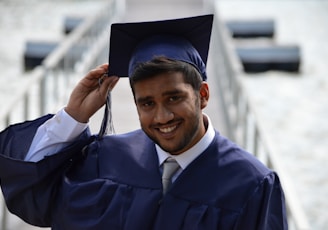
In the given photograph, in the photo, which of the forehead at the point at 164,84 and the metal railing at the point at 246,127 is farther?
the metal railing at the point at 246,127

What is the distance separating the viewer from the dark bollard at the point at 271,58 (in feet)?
53.8

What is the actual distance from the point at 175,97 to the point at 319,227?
7.79 meters

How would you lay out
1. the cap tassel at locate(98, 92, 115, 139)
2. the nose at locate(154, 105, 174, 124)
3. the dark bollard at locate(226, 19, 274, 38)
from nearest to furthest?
the nose at locate(154, 105, 174, 124)
the cap tassel at locate(98, 92, 115, 139)
the dark bollard at locate(226, 19, 274, 38)

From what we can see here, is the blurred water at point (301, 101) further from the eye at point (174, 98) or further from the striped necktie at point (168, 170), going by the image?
the eye at point (174, 98)

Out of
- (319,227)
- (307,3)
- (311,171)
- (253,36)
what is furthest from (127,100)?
(307,3)

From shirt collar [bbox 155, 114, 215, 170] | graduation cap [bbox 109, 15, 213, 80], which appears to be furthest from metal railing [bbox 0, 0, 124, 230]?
shirt collar [bbox 155, 114, 215, 170]

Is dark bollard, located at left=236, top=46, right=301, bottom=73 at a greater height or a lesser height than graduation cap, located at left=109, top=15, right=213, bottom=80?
lesser

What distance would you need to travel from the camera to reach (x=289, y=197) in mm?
4766

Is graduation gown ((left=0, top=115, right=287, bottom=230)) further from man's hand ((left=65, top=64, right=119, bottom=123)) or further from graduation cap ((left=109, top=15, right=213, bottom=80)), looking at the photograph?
graduation cap ((left=109, top=15, right=213, bottom=80))

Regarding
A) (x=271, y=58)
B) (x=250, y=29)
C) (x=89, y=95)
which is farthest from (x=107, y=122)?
(x=250, y=29)

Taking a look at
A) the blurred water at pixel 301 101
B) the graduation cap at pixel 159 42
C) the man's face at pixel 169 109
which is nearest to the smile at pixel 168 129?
the man's face at pixel 169 109

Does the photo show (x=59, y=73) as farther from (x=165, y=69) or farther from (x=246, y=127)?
(x=165, y=69)

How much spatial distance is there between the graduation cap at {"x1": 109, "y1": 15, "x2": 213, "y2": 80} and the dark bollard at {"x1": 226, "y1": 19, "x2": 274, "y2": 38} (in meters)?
16.0

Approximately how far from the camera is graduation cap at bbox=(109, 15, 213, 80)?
2730 mm
